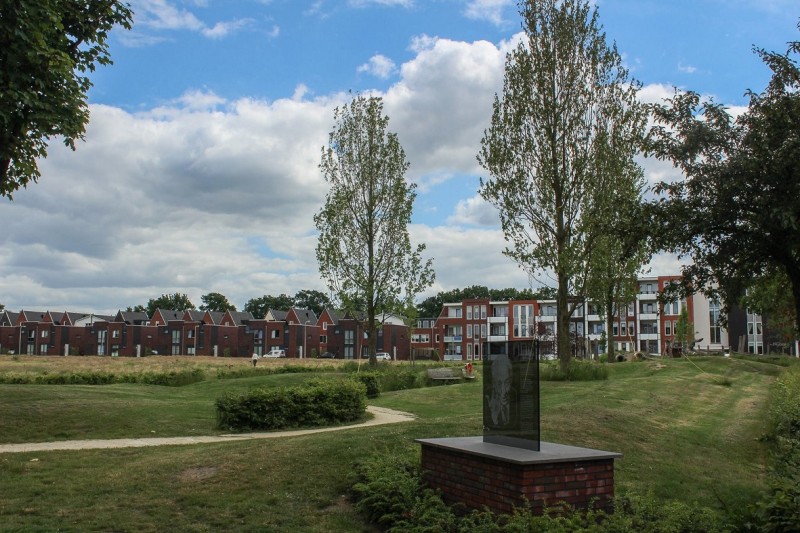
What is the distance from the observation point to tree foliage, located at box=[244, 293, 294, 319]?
457ft

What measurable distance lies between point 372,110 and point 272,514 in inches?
1069

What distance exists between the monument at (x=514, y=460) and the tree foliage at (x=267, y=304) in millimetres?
130708

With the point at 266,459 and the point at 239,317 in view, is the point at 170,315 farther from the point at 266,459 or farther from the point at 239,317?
the point at 266,459

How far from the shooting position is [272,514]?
362 inches

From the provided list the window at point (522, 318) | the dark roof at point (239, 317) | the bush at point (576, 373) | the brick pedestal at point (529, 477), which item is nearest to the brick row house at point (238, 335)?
the dark roof at point (239, 317)

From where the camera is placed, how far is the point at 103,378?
3155 centimetres

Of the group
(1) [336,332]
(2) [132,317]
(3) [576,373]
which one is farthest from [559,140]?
(2) [132,317]

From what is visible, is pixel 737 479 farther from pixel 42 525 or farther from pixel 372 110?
pixel 372 110

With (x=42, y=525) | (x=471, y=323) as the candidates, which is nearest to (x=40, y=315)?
(x=471, y=323)

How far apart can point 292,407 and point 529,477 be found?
35.7ft

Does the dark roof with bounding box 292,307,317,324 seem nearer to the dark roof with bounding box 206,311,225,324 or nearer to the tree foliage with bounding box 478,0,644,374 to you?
the dark roof with bounding box 206,311,225,324

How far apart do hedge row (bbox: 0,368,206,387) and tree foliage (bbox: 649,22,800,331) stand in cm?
2609

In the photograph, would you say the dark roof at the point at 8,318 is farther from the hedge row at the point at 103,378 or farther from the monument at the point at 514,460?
the monument at the point at 514,460

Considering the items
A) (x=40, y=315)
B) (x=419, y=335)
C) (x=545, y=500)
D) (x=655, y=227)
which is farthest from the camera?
(x=40, y=315)
